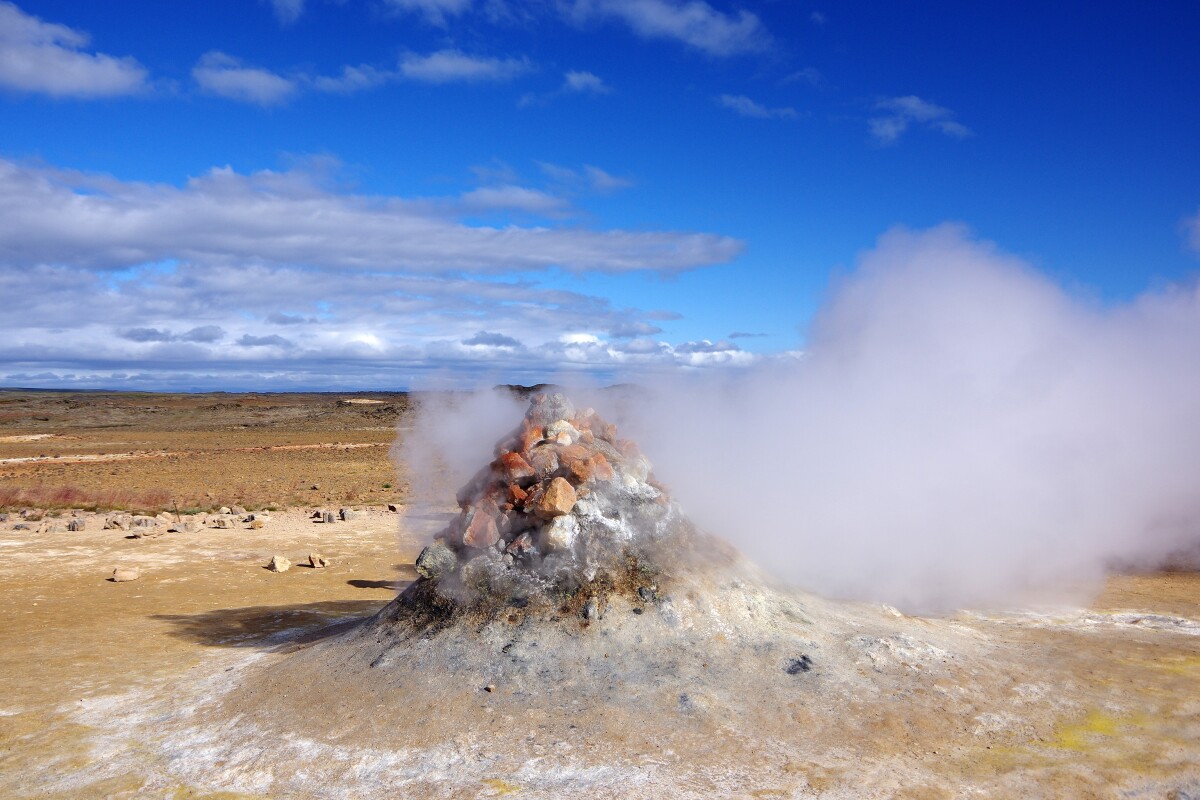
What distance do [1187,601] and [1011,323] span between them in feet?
12.4

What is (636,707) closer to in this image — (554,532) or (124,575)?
(554,532)

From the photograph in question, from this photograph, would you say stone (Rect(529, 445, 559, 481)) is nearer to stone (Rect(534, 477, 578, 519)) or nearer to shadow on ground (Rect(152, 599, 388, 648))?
stone (Rect(534, 477, 578, 519))

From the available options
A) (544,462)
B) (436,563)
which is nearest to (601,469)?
(544,462)

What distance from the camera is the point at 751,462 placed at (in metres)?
9.34

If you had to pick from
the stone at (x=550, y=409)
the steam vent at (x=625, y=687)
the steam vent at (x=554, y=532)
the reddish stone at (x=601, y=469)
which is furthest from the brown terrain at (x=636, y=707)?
the stone at (x=550, y=409)

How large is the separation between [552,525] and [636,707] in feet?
5.44

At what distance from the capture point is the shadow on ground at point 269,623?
322 inches

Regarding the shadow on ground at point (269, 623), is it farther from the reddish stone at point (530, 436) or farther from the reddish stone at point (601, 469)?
the reddish stone at point (601, 469)

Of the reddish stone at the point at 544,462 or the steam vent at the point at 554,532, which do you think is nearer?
the steam vent at the point at 554,532

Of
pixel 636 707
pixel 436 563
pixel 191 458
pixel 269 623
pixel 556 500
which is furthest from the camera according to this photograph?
pixel 191 458

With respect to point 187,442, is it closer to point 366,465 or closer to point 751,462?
point 366,465

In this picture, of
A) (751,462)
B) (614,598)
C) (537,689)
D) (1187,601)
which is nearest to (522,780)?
(537,689)

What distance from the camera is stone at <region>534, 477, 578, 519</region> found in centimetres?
656

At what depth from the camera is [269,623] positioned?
356 inches
